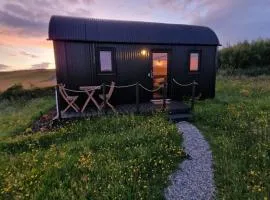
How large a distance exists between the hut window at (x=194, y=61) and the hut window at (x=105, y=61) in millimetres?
4225

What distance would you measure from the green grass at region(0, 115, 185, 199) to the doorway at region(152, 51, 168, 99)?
3875 millimetres

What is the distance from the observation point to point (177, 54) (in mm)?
10461

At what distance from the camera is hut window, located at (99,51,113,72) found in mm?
9308

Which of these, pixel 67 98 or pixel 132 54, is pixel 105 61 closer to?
pixel 132 54

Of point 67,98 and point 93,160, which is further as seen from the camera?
point 67,98

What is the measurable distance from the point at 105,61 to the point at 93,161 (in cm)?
563

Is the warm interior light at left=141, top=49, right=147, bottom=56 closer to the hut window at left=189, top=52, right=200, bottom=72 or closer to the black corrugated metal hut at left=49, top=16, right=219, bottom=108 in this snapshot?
the black corrugated metal hut at left=49, top=16, right=219, bottom=108

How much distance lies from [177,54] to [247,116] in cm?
445

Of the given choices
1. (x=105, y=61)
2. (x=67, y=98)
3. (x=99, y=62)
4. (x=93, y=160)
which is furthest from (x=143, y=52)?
(x=93, y=160)

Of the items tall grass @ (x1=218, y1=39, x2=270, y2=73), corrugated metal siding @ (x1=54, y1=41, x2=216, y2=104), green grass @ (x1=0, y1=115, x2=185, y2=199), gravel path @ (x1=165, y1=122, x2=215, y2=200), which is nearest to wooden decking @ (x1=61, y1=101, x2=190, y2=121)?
green grass @ (x1=0, y1=115, x2=185, y2=199)

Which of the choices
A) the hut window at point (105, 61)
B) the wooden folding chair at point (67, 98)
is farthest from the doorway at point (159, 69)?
the wooden folding chair at point (67, 98)

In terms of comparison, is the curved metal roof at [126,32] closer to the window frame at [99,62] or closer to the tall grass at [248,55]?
the window frame at [99,62]

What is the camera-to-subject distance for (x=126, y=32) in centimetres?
964

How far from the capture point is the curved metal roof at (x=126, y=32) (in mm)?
8664
